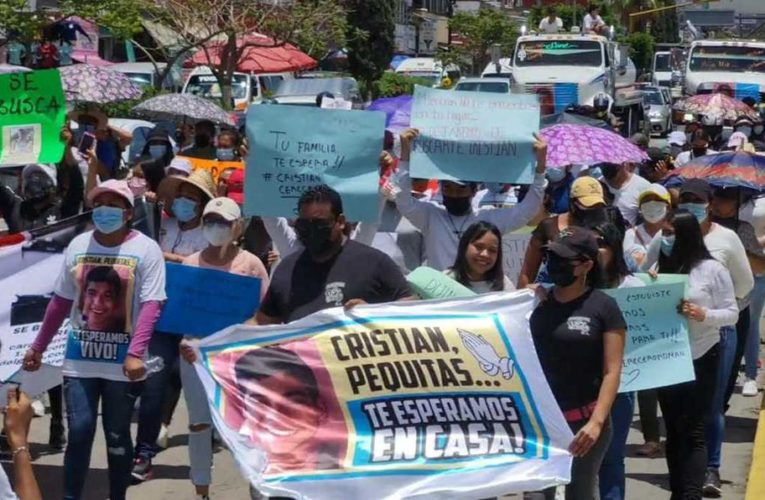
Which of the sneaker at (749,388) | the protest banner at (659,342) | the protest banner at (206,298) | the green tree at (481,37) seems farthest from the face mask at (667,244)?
the green tree at (481,37)

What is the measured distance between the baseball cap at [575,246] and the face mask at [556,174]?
16.3 feet

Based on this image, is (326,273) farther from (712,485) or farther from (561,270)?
(712,485)

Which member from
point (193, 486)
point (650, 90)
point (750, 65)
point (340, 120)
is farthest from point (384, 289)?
point (650, 90)

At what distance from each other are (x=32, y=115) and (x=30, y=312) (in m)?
1.67

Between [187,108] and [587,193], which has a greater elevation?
[587,193]

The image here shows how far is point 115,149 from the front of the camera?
12.2 m

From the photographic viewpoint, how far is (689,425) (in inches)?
292

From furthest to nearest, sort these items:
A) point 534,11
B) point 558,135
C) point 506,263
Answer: point 534,11 → point 558,135 → point 506,263

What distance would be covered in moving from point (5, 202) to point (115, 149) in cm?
286

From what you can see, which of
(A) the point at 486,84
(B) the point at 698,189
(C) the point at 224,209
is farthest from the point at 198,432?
(A) the point at 486,84

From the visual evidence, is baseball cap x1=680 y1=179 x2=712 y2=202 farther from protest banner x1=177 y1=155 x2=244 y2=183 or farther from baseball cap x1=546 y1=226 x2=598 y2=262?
protest banner x1=177 y1=155 x2=244 y2=183

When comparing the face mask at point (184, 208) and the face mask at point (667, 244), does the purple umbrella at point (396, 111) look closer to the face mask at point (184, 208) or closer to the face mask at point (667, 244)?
the face mask at point (184, 208)

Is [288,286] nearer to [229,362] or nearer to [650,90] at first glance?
[229,362]

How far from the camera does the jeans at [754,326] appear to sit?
987 cm
